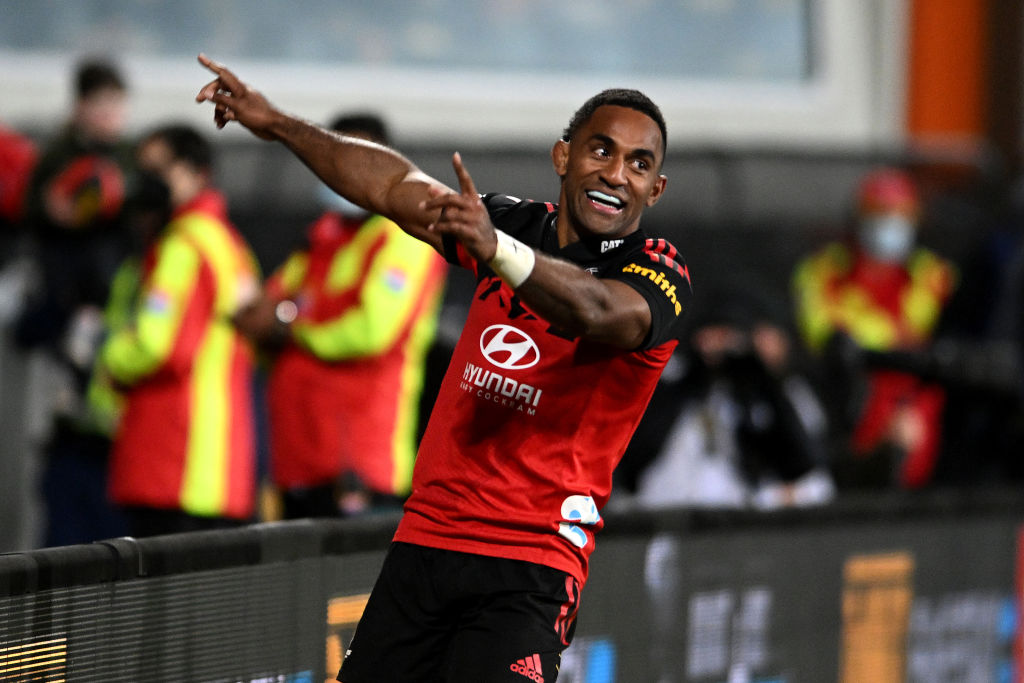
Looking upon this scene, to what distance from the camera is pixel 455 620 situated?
3.45 meters

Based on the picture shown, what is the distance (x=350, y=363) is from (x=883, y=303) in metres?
3.85

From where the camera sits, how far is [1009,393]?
8062mm

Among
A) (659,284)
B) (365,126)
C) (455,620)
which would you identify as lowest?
(455,620)

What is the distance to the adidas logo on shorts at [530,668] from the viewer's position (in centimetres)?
332

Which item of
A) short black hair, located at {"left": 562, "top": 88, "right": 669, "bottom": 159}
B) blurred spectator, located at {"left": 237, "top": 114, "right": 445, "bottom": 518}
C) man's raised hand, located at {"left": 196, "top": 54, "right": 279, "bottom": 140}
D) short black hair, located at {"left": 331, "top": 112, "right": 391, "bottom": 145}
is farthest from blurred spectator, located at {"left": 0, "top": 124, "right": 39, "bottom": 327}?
short black hair, located at {"left": 562, "top": 88, "right": 669, "bottom": 159}

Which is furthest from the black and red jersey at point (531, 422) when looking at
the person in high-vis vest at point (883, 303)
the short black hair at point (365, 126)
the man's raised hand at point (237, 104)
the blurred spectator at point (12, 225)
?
the person in high-vis vest at point (883, 303)

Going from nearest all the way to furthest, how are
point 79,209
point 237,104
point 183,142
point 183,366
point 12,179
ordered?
point 237,104 → point 183,366 → point 183,142 → point 79,209 → point 12,179

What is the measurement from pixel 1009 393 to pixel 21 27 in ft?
18.8

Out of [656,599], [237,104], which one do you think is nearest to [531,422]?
[237,104]

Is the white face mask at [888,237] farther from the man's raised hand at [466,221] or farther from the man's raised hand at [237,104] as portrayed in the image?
the man's raised hand at [466,221]

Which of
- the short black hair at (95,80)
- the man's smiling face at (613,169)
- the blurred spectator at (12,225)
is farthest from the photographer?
→ the blurred spectator at (12,225)

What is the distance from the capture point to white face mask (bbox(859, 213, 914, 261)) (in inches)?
345

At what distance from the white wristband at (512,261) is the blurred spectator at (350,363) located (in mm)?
2754

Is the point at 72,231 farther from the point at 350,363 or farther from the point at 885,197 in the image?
the point at 885,197
